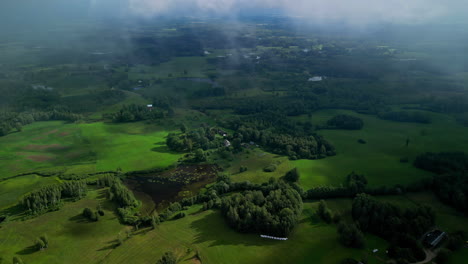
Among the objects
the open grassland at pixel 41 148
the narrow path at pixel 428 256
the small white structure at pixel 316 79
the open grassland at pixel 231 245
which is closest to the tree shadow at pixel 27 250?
the open grassland at pixel 231 245

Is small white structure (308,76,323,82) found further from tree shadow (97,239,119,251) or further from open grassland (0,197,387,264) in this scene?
tree shadow (97,239,119,251)

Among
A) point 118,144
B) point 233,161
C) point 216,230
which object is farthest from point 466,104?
point 118,144

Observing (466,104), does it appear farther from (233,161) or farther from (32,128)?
(32,128)

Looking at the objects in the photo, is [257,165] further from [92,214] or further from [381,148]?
[92,214]

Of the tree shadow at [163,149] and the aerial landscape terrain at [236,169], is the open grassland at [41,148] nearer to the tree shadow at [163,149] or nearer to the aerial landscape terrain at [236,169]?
the aerial landscape terrain at [236,169]

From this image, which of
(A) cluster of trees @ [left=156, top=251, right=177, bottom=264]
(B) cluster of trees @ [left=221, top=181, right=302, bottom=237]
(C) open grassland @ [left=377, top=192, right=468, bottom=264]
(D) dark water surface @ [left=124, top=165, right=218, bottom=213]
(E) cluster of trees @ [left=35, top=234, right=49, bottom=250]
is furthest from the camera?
(D) dark water surface @ [left=124, top=165, right=218, bottom=213]

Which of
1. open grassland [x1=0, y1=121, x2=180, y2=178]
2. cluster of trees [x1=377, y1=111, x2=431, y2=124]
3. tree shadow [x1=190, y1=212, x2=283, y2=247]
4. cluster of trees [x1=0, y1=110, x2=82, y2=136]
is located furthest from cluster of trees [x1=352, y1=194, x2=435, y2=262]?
cluster of trees [x1=0, y1=110, x2=82, y2=136]
